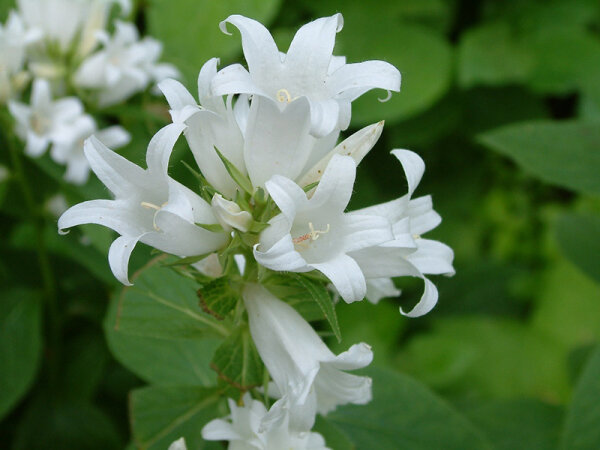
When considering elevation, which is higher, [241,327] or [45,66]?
[45,66]

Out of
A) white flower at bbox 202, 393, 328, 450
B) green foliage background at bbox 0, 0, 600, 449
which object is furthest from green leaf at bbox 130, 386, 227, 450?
white flower at bbox 202, 393, 328, 450

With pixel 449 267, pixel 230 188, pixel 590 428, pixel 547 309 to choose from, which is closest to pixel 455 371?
pixel 547 309

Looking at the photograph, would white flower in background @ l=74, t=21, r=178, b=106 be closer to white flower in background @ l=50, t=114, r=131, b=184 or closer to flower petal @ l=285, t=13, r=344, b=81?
white flower in background @ l=50, t=114, r=131, b=184

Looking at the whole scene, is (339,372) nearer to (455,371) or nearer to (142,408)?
(142,408)

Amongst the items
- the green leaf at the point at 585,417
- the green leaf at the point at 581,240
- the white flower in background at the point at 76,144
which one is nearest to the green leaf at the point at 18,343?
the white flower in background at the point at 76,144

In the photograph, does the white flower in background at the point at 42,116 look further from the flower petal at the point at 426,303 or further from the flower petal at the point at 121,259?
the flower petal at the point at 426,303

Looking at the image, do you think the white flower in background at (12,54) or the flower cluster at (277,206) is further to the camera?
the white flower in background at (12,54)

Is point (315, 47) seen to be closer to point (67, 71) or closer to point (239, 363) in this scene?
point (239, 363)
